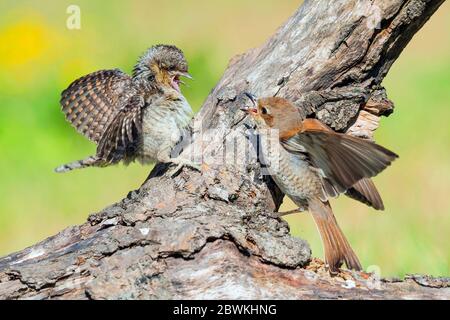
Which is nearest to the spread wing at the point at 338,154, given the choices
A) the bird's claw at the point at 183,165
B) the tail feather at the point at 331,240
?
the tail feather at the point at 331,240

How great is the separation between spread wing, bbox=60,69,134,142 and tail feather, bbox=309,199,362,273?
5.13 ft

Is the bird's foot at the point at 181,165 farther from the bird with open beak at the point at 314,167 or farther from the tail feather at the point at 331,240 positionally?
the tail feather at the point at 331,240


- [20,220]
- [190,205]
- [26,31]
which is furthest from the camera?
[26,31]

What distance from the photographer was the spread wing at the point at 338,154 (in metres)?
5.09

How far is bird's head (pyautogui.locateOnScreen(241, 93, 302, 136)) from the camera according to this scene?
5.61 m

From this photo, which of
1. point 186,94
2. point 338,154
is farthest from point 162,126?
point 186,94

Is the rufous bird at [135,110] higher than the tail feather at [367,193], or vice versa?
the rufous bird at [135,110]

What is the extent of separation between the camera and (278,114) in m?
5.60

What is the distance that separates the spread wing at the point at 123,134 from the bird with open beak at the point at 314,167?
77cm

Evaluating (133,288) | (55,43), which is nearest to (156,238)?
(133,288)

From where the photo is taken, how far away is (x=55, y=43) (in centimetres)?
1284

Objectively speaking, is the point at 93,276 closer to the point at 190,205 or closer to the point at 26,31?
the point at 190,205

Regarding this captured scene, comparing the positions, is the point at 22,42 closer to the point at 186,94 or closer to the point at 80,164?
the point at 186,94
